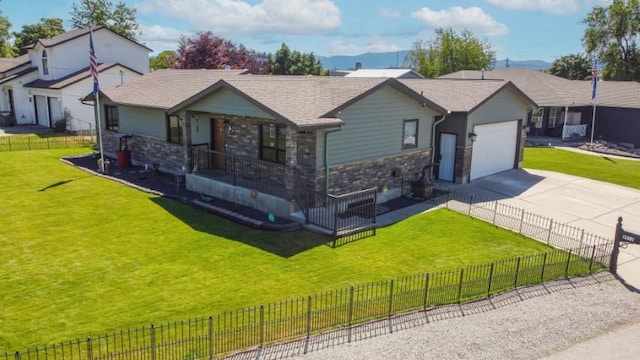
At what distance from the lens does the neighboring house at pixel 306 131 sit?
17.1 meters

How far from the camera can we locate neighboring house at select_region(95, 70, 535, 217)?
17.1 metres

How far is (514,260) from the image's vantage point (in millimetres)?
13898

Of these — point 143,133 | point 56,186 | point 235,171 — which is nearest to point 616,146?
point 235,171

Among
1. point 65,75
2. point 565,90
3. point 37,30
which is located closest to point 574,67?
point 565,90

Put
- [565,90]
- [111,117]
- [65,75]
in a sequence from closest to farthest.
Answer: [111,117]
[65,75]
[565,90]

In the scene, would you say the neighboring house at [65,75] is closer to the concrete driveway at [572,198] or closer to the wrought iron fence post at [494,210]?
the concrete driveway at [572,198]

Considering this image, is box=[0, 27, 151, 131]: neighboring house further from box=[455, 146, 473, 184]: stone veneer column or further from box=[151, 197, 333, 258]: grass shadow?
box=[455, 146, 473, 184]: stone veneer column

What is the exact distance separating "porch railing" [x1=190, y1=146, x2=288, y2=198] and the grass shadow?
6.25 feet

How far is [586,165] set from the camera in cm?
2883

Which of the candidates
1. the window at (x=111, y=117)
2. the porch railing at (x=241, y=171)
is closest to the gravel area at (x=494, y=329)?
the porch railing at (x=241, y=171)

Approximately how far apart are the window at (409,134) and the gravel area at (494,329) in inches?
359

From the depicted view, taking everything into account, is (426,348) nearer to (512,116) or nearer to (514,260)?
(514,260)

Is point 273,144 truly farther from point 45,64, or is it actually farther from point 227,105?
point 45,64

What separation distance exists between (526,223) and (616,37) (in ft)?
183
